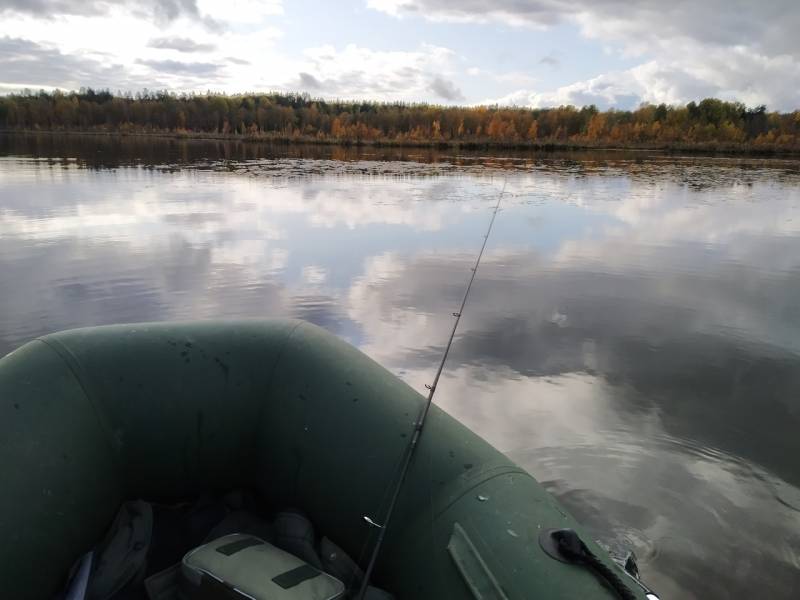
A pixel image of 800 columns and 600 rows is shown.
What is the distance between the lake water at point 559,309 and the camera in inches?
125

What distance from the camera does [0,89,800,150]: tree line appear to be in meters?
52.1

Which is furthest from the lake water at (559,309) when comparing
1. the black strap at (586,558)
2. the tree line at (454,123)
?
the tree line at (454,123)

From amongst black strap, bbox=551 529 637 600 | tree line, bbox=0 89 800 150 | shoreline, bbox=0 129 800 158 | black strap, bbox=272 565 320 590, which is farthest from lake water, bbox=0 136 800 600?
tree line, bbox=0 89 800 150

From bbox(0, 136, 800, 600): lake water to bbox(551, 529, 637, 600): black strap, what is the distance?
4.90 feet

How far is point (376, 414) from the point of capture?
2.05 m

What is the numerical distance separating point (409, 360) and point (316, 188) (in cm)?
1241

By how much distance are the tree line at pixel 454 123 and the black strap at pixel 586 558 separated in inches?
1821

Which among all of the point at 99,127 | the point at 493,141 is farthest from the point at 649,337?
the point at 99,127

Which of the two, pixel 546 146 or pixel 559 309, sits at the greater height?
pixel 546 146

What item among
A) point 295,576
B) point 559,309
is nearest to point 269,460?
point 295,576

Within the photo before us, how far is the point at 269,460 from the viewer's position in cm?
227

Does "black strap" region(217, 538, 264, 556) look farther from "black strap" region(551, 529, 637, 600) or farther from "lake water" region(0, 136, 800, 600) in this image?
"lake water" region(0, 136, 800, 600)

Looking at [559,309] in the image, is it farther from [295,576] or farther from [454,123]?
[454,123]

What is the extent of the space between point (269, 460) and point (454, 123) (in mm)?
64653
